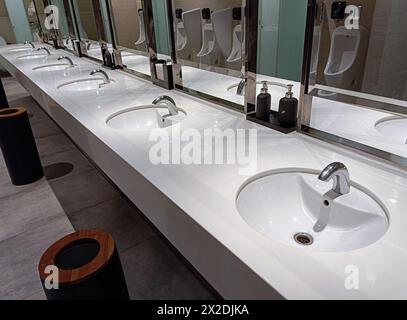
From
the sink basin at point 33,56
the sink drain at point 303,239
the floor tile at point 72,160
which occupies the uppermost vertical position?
the sink basin at point 33,56

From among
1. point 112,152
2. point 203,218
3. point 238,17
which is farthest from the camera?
point 238,17

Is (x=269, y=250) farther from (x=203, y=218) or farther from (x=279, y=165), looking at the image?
(x=279, y=165)

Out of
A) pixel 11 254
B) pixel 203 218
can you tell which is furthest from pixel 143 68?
pixel 203 218

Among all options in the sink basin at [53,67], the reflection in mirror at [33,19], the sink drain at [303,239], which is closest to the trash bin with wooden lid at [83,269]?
the sink drain at [303,239]

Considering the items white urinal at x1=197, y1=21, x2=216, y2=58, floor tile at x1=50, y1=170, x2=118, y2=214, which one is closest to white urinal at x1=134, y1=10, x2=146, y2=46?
white urinal at x1=197, y1=21, x2=216, y2=58

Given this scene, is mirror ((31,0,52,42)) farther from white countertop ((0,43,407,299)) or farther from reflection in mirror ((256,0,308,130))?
reflection in mirror ((256,0,308,130))

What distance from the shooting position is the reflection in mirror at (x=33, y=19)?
5145 mm

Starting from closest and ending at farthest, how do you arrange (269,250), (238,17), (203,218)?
(269,250) < (203,218) < (238,17)

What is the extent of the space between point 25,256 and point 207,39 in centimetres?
156

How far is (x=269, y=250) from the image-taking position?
2.14ft

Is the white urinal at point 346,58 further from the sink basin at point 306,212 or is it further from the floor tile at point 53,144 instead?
the floor tile at point 53,144

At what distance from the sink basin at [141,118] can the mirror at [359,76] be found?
673 mm
